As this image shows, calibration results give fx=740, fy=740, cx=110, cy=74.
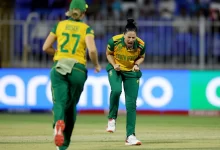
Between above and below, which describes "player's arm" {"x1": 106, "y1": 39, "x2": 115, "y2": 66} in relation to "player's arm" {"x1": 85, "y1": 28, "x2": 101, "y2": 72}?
below

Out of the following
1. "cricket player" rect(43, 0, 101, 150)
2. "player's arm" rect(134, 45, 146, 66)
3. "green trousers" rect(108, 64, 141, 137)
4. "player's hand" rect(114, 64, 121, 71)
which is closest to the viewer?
"cricket player" rect(43, 0, 101, 150)

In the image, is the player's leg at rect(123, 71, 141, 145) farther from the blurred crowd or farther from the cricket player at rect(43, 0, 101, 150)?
the blurred crowd

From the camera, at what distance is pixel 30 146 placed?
1248 cm

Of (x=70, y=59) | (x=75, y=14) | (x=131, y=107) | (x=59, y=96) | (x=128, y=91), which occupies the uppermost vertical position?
(x=75, y=14)

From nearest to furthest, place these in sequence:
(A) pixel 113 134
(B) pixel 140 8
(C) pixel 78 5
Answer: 1. (C) pixel 78 5
2. (A) pixel 113 134
3. (B) pixel 140 8

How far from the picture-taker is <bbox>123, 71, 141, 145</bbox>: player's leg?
42.2 feet

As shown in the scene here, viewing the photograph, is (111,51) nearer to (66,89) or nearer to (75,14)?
(75,14)

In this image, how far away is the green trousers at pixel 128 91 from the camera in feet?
43.0

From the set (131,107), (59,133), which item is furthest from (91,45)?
(131,107)

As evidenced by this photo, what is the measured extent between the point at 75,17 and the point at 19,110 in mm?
12412

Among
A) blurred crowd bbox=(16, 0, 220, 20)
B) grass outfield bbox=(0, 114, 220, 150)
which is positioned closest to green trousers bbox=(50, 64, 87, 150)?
grass outfield bbox=(0, 114, 220, 150)

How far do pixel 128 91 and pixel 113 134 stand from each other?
204 centimetres

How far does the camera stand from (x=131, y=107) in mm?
13258

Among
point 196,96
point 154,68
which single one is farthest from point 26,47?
point 196,96
